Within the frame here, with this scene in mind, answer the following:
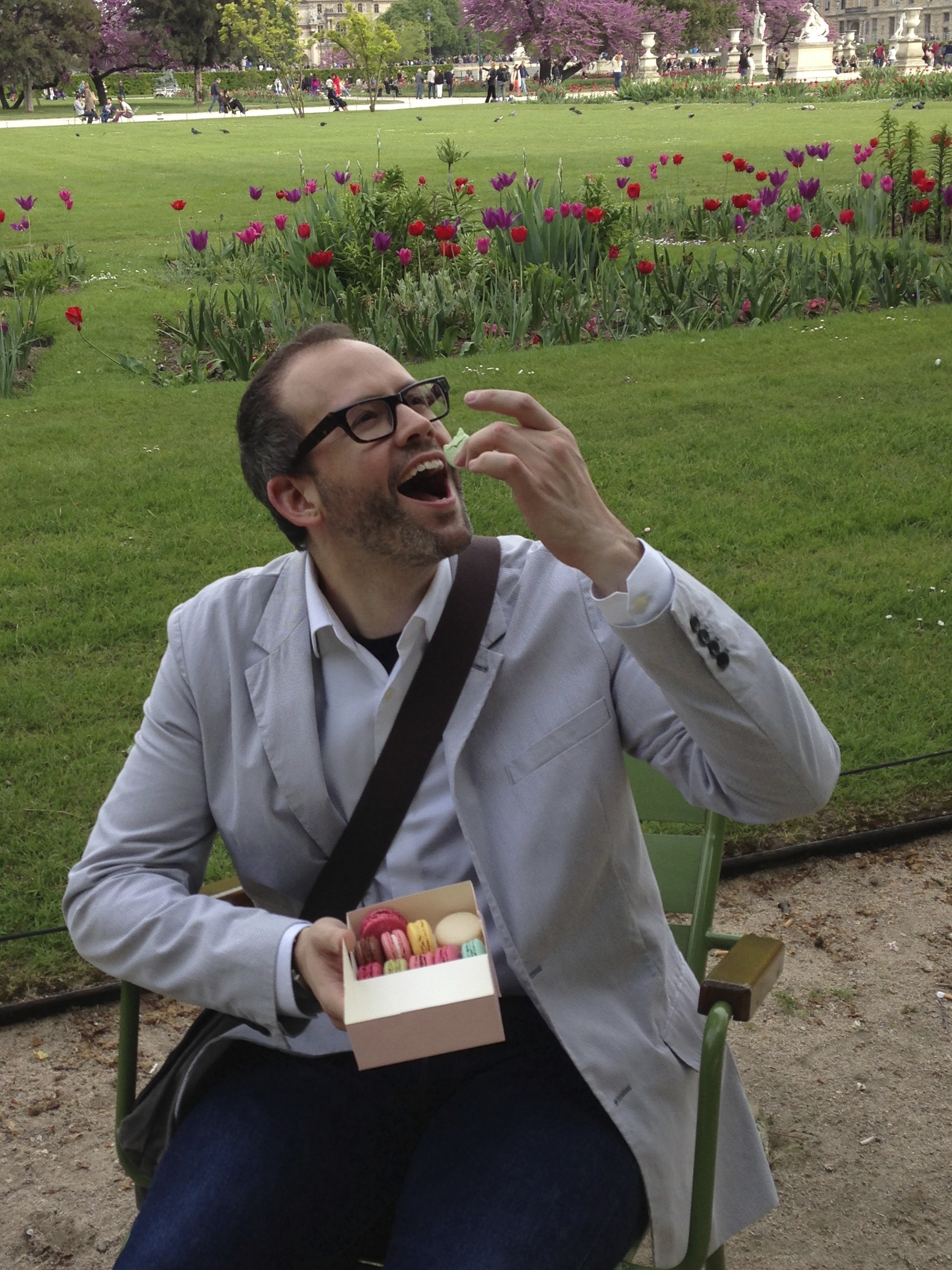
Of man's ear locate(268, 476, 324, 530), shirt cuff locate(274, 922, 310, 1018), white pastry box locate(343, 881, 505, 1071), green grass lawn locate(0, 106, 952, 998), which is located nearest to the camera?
white pastry box locate(343, 881, 505, 1071)

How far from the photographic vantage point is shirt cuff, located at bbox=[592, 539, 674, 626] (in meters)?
1.55

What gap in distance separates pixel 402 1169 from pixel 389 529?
0.86m

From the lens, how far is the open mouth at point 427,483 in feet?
6.14

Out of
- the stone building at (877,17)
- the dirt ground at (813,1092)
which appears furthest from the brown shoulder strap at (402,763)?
the stone building at (877,17)

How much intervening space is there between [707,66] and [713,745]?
63.8m

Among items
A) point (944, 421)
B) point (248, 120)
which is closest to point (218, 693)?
point (944, 421)

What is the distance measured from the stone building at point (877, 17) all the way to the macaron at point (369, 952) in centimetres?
10363

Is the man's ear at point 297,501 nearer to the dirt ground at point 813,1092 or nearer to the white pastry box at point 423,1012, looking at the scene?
the white pastry box at point 423,1012

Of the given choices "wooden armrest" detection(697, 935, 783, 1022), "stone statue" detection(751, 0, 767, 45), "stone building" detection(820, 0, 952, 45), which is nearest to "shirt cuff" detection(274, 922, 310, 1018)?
"wooden armrest" detection(697, 935, 783, 1022)

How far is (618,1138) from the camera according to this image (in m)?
1.69

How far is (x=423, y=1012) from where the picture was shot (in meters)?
1.42

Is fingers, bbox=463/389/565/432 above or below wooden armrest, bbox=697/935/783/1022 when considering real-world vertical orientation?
above

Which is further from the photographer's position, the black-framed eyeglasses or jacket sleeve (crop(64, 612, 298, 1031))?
the black-framed eyeglasses

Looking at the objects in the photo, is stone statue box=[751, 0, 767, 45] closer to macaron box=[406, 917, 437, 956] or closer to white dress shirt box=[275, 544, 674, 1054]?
white dress shirt box=[275, 544, 674, 1054]
